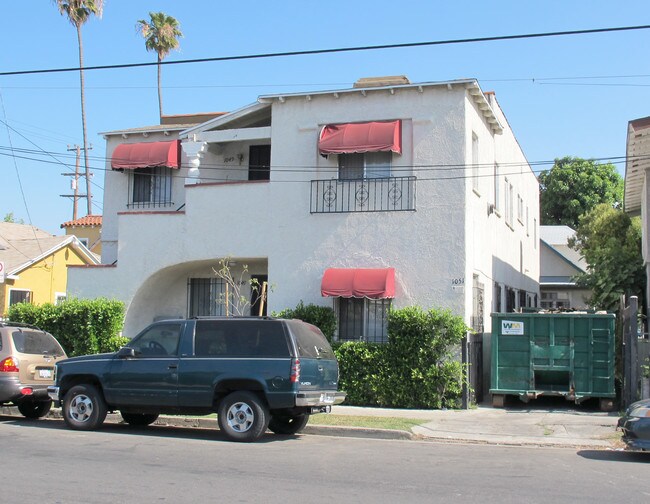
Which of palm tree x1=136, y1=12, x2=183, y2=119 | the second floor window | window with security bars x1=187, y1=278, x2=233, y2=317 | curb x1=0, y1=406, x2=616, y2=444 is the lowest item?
curb x1=0, y1=406, x2=616, y2=444

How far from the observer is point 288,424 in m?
13.0

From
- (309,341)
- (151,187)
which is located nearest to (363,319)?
(309,341)

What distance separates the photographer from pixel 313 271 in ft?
60.0

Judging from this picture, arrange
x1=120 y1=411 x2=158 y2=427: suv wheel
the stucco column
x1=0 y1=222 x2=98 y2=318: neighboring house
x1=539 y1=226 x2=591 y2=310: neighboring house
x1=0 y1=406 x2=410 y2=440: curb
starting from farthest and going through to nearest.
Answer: x1=539 y1=226 x2=591 y2=310: neighboring house < x1=0 y1=222 x2=98 y2=318: neighboring house < the stucco column < x1=120 y1=411 x2=158 y2=427: suv wheel < x1=0 y1=406 x2=410 y2=440: curb

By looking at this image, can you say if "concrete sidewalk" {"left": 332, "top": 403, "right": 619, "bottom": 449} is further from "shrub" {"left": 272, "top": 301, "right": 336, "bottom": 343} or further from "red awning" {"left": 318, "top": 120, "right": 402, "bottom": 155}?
"red awning" {"left": 318, "top": 120, "right": 402, "bottom": 155}

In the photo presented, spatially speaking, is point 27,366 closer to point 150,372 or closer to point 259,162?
point 150,372

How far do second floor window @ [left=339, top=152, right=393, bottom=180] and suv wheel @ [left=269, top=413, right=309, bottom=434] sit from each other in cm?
700

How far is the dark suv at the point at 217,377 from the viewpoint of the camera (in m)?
11.7

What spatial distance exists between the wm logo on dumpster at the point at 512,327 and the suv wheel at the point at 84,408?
8346 mm

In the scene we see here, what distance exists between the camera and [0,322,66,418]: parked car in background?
13.6 metres

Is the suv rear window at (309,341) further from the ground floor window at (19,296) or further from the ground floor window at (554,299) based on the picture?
the ground floor window at (554,299)

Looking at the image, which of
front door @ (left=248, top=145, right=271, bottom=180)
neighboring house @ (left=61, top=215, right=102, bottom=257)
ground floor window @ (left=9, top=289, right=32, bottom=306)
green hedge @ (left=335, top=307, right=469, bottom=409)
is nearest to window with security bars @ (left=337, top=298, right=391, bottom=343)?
green hedge @ (left=335, top=307, right=469, bottom=409)

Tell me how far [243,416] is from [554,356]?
7.48 meters

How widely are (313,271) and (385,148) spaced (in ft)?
10.8
